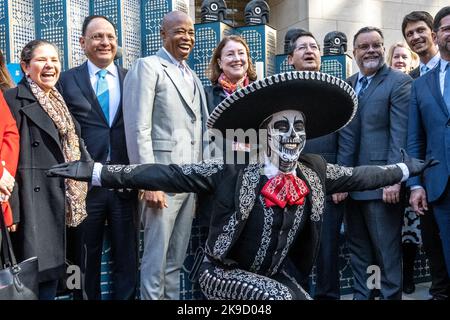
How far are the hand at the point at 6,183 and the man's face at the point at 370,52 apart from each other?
92.1 inches

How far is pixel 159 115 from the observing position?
10.7 ft

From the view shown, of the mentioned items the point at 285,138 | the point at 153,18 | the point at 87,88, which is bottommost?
the point at 285,138

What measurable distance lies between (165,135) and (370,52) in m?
1.49

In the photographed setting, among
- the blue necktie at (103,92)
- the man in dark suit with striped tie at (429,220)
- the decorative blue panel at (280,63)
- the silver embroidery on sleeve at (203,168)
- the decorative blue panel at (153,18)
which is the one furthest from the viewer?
the decorative blue panel at (280,63)

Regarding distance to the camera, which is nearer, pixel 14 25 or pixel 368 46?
pixel 368 46

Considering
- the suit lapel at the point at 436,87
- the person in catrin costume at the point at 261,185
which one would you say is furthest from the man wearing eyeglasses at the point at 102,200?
the suit lapel at the point at 436,87

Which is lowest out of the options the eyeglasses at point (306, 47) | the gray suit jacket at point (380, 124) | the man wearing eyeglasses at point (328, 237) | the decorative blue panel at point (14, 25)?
the man wearing eyeglasses at point (328, 237)

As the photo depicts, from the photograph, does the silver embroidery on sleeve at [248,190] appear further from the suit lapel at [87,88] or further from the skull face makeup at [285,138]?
the suit lapel at [87,88]

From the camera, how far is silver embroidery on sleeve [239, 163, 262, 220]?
245 centimetres

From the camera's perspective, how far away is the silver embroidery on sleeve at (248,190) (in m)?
2.45

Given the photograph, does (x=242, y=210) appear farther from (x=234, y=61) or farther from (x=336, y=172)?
(x=234, y=61)

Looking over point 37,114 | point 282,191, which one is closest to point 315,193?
point 282,191
